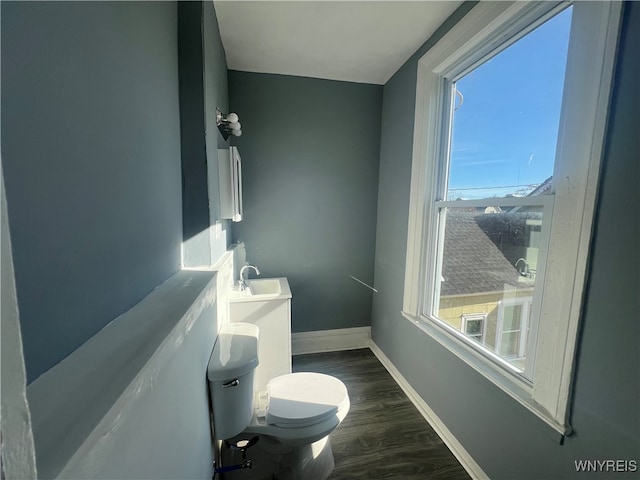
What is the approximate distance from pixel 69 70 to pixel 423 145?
67.1 inches

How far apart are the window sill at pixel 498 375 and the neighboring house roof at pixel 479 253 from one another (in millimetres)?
264

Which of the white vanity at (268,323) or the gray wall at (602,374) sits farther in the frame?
the white vanity at (268,323)

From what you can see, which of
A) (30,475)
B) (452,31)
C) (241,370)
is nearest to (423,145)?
(452,31)

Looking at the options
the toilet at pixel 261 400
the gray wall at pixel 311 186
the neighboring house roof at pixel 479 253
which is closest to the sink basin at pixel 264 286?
the gray wall at pixel 311 186

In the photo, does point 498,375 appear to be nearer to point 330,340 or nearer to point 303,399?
point 303,399

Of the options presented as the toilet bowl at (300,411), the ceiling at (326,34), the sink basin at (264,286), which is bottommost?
the toilet bowl at (300,411)

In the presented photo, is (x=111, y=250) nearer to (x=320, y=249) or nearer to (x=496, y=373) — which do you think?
(x=496, y=373)

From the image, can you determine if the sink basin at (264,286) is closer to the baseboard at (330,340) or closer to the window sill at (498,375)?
the baseboard at (330,340)

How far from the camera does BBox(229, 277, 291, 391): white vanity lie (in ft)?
5.80

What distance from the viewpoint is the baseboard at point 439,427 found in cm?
132

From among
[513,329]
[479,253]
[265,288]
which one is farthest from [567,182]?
[265,288]

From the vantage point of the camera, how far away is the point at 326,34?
66.2 inches

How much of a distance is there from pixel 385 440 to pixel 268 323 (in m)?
0.98

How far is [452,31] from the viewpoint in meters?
1.43
